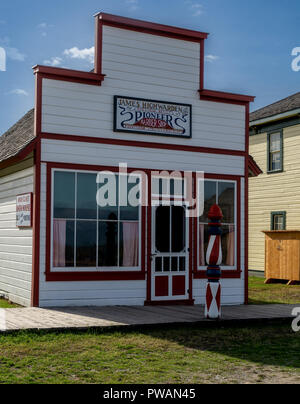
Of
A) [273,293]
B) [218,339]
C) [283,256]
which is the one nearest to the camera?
[218,339]

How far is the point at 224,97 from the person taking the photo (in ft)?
46.4

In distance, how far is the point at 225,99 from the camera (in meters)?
14.2

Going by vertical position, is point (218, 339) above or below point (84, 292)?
below

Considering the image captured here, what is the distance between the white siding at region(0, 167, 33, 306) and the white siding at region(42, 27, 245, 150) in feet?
4.97

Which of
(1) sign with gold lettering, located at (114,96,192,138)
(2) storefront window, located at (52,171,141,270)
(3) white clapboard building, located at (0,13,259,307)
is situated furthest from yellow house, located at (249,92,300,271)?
(2) storefront window, located at (52,171,141,270)

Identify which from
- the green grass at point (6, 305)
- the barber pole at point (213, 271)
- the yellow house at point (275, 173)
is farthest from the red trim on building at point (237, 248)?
the yellow house at point (275, 173)

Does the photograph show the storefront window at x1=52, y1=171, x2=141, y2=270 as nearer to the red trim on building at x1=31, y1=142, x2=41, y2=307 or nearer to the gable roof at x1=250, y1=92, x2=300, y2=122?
the red trim on building at x1=31, y1=142, x2=41, y2=307

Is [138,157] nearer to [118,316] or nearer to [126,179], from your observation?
[126,179]

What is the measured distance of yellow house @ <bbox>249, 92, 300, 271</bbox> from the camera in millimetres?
22484

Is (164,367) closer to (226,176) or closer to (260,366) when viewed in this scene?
(260,366)

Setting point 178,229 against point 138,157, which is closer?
point 138,157

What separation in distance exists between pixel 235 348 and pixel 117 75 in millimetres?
6813

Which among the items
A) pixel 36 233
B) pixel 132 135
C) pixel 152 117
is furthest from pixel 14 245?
pixel 152 117

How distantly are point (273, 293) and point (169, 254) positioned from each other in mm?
4974
